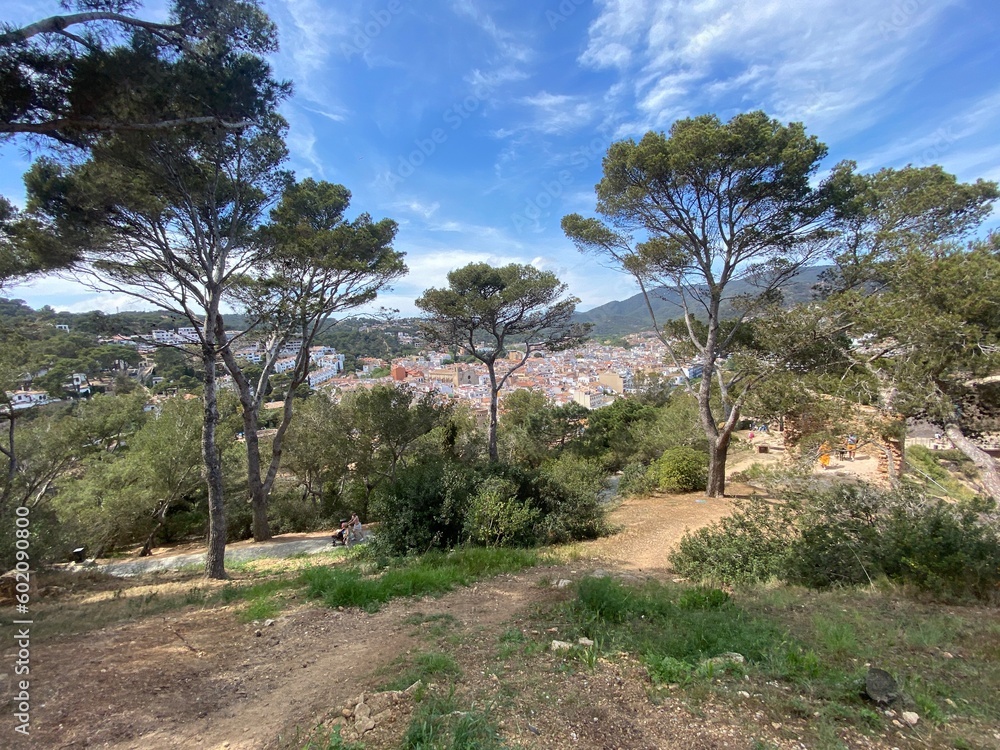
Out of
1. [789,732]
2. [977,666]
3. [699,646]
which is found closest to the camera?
[789,732]

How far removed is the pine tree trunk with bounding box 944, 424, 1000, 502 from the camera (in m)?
5.18

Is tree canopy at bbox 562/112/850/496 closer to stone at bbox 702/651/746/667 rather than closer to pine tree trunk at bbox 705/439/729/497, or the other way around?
pine tree trunk at bbox 705/439/729/497

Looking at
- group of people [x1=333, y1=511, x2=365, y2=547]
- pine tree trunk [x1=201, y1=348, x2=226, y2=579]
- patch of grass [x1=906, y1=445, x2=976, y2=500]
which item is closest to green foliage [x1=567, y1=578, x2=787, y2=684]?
pine tree trunk [x1=201, y1=348, x2=226, y2=579]

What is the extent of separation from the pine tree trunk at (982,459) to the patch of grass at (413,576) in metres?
5.90

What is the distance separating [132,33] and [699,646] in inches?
305

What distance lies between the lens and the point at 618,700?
246cm

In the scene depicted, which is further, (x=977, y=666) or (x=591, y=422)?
(x=591, y=422)

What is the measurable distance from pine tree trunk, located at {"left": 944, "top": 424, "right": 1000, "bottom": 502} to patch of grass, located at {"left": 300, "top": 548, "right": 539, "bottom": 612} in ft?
19.4

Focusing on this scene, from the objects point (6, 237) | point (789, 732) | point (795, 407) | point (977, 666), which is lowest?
point (977, 666)

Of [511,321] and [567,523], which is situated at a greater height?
[511,321]

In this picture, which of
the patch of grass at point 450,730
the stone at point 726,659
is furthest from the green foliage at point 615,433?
the patch of grass at point 450,730

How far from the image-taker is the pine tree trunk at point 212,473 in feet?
22.5

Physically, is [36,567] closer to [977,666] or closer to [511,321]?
[977,666]

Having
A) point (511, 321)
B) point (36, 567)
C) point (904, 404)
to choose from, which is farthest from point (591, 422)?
point (36, 567)
